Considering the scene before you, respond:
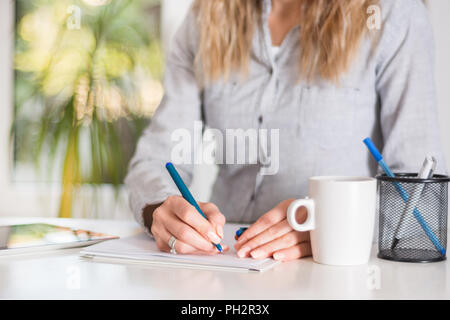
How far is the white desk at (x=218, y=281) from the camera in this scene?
52 centimetres

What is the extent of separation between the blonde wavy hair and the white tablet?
533mm

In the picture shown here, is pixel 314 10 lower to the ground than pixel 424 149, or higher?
higher

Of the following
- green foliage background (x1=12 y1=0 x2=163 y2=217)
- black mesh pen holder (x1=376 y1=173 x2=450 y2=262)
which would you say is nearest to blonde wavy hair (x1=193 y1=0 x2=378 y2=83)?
black mesh pen holder (x1=376 y1=173 x2=450 y2=262)

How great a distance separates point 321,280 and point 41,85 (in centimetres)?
227

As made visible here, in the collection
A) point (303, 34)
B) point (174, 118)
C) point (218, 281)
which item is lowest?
point (218, 281)

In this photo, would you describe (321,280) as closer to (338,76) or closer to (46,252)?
(46,252)

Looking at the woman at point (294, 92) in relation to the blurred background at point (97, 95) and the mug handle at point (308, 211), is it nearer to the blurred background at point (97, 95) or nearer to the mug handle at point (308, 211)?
the mug handle at point (308, 211)

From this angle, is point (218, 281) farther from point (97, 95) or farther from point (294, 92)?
point (97, 95)

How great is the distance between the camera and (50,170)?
8.34ft

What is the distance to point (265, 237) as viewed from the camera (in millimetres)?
685

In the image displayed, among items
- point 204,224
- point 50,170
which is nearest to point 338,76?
point 204,224

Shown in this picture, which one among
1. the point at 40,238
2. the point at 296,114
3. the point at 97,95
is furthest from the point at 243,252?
the point at 97,95

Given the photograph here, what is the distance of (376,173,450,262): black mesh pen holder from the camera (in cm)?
64

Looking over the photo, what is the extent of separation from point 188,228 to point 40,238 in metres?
0.26
